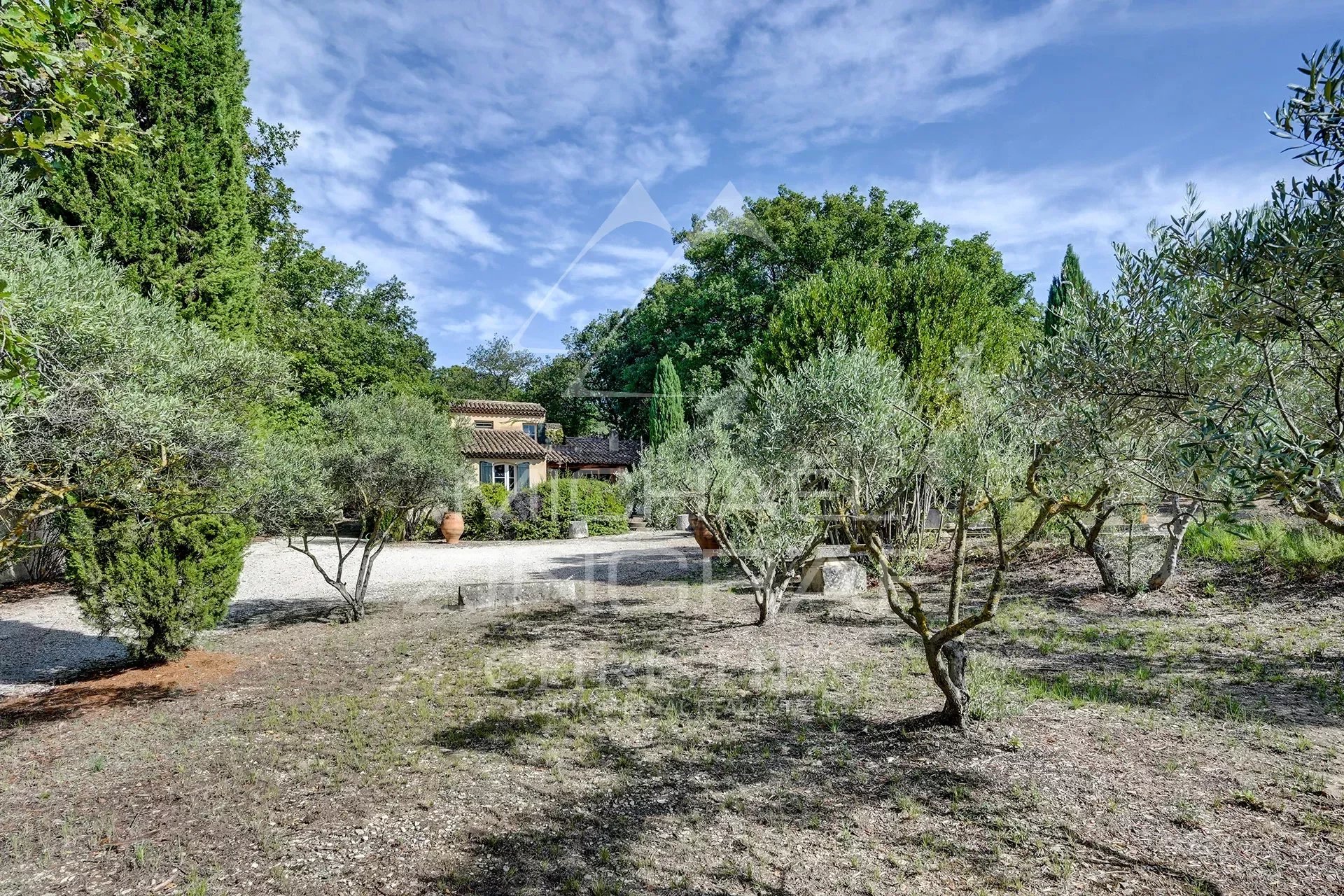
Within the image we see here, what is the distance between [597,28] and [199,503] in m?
7.69

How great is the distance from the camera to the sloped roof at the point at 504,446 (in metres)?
29.7

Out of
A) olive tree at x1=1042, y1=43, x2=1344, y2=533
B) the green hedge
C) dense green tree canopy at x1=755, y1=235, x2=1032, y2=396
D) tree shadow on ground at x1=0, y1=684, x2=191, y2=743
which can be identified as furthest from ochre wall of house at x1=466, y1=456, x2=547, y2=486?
olive tree at x1=1042, y1=43, x2=1344, y2=533

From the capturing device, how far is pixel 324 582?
1458cm

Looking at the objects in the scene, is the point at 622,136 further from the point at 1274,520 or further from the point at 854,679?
the point at 1274,520

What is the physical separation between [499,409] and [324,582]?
23521 millimetres

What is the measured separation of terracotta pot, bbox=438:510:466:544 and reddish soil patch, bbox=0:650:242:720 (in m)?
14.4

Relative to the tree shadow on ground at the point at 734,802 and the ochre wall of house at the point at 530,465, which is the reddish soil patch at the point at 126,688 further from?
the ochre wall of house at the point at 530,465

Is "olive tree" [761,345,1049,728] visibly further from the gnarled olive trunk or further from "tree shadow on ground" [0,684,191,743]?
"tree shadow on ground" [0,684,191,743]

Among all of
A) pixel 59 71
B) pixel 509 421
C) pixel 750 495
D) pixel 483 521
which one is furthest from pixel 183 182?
pixel 509 421

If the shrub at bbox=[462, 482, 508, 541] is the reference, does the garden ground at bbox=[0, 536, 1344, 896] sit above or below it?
below

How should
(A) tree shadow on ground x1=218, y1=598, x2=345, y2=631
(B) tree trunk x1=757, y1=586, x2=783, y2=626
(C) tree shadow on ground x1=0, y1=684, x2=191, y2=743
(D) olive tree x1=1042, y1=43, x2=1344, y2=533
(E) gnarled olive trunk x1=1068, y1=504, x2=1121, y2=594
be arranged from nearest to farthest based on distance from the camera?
(D) olive tree x1=1042, y1=43, x2=1344, y2=533 → (C) tree shadow on ground x1=0, y1=684, x2=191, y2=743 → (B) tree trunk x1=757, y1=586, x2=783, y2=626 → (E) gnarled olive trunk x1=1068, y1=504, x2=1121, y2=594 → (A) tree shadow on ground x1=218, y1=598, x2=345, y2=631

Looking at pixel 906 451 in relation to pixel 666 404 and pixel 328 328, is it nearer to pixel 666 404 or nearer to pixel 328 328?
pixel 666 404

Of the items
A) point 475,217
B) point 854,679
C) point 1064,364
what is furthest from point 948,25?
point 475,217

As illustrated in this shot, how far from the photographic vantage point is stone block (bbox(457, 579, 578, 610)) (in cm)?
1207
